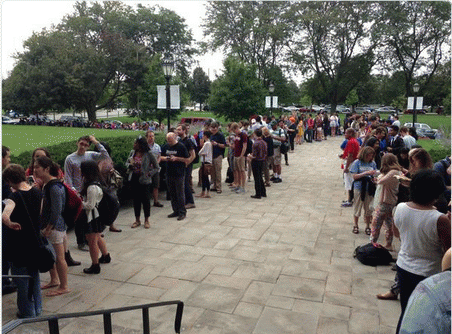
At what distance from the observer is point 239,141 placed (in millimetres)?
10078

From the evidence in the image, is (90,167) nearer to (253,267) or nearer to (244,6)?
(253,267)

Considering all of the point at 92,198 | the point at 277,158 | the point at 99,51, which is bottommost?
the point at 277,158

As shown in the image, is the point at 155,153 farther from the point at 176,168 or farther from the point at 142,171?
the point at 142,171

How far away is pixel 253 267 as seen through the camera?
224 inches

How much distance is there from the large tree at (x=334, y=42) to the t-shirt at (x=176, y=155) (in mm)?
33105

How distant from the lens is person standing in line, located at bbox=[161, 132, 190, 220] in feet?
25.7

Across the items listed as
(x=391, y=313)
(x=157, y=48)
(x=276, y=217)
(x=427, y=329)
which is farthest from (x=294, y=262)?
(x=157, y=48)

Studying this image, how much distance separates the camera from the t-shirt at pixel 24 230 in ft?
13.2

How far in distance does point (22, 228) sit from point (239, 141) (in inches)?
260

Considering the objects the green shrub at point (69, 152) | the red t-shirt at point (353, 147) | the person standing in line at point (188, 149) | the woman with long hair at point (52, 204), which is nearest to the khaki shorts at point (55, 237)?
the woman with long hair at point (52, 204)

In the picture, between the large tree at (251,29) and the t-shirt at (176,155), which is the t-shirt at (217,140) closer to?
the t-shirt at (176,155)

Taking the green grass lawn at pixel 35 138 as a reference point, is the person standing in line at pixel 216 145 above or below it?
above

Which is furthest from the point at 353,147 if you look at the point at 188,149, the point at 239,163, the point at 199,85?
the point at 199,85

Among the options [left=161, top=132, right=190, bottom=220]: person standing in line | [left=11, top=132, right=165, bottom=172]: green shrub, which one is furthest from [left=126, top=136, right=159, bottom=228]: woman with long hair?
[left=11, top=132, right=165, bottom=172]: green shrub
